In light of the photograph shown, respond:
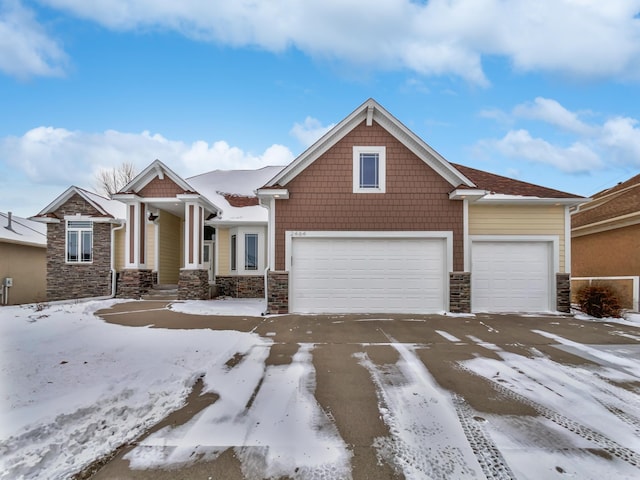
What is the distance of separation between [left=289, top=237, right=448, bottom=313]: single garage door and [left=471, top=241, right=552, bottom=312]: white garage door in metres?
1.41

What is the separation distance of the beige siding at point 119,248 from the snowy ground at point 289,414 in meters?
9.19

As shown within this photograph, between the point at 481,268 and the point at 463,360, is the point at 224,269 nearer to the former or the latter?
the point at 481,268

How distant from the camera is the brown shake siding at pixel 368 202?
973 cm

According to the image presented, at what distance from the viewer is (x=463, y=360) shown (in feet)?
17.0

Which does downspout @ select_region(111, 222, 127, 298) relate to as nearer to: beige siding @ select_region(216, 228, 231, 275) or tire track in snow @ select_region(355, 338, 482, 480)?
beige siding @ select_region(216, 228, 231, 275)

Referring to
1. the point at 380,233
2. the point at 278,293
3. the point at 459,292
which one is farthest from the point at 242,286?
→ the point at 459,292

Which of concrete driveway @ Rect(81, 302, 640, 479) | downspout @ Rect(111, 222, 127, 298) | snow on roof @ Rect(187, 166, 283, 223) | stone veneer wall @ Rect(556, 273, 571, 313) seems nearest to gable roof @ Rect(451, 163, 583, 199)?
stone veneer wall @ Rect(556, 273, 571, 313)

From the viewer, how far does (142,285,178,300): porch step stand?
12969 millimetres

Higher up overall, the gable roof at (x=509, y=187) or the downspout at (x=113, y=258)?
the gable roof at (x=509, y=187)

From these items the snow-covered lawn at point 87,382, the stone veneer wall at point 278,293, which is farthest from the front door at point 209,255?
the snow-covered lawn at point 87,382

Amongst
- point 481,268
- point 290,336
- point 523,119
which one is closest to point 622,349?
point 481,268

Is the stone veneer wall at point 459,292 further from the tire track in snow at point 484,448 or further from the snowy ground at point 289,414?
the tire track in snow at point 484,448

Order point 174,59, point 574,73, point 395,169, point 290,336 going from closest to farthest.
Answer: point 290,336 < point 395,169 < point 174,59 < point 574,73

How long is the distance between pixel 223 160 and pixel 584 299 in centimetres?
3265
